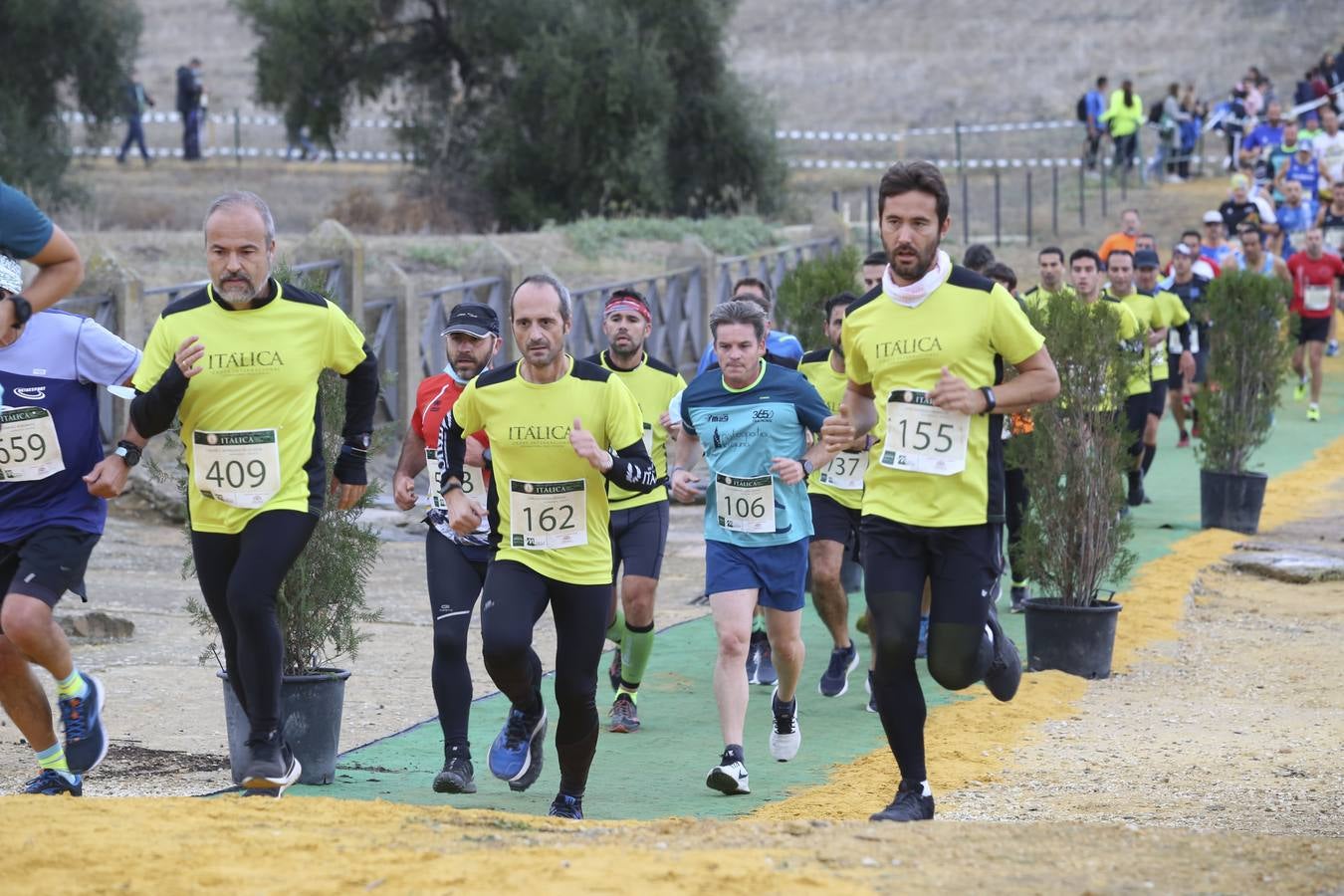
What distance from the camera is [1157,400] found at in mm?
17688

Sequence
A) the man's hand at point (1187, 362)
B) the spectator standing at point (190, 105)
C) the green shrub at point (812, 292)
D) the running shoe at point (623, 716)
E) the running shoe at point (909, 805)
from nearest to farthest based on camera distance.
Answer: the running shoe at point (909, 805)
the running shoe at point (623, 716)
the green shrub at point (812, 292)
the man's hand at point (1187, 362)
the spectator standing at point (190, 105)

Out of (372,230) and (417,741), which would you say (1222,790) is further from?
(372,230)

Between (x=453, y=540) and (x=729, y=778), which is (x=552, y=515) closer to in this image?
(x=453, y=540)

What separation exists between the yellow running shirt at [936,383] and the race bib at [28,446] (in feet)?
9.61

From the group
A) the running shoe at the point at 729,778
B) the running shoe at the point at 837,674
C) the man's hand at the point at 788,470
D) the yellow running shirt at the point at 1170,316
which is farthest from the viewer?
the yellow running shirt at the point at 1170,316

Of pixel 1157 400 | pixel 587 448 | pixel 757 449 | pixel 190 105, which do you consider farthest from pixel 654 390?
pixel 190 105

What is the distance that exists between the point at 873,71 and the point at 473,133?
22975 millimetres

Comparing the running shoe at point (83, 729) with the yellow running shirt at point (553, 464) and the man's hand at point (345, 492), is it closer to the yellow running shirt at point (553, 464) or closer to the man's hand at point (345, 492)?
the man's hand at point (345, 492)

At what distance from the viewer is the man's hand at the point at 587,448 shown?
711cm

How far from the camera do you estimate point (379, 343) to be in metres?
18.8

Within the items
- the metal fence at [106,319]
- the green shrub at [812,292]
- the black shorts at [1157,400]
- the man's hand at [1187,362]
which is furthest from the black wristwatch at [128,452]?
the man's hand at [1187,362]

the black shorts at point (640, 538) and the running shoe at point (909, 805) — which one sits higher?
the black shorts at point (640, 538)

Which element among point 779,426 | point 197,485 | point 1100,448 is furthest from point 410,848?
point 1100,448

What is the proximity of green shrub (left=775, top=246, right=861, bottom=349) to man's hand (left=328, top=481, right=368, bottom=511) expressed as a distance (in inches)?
263
